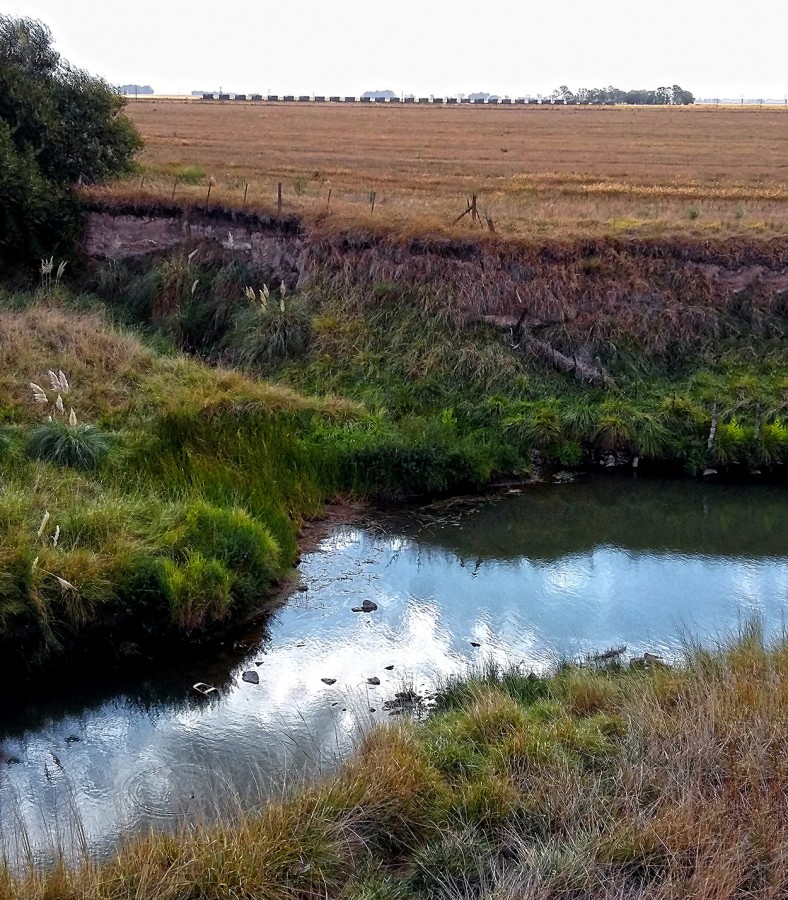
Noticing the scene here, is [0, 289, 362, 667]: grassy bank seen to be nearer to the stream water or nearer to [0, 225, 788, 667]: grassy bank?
[0, 225, 788, 667]: grassy bank

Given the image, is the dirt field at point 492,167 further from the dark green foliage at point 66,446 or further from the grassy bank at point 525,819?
the grassy bank at point 525,819

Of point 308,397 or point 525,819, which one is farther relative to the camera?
point 308,397

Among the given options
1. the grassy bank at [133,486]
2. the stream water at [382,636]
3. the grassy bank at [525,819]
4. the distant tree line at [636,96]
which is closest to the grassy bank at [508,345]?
the stream water at [382,636]

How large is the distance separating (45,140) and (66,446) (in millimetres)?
12300

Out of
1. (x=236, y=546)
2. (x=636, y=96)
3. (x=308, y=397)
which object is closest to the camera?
(x=236, y=546)

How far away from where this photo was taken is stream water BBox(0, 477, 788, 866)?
8594mm

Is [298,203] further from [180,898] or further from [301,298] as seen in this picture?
[180,898]

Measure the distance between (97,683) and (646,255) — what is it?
15.1m

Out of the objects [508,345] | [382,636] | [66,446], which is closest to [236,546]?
[382,636]

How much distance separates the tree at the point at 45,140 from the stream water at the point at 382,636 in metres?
12.1

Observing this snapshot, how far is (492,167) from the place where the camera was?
33.3m

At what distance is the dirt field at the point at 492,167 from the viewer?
2270 centimetres

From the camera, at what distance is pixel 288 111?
59.2 meters

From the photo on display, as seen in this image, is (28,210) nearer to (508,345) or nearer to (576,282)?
(508,345)
